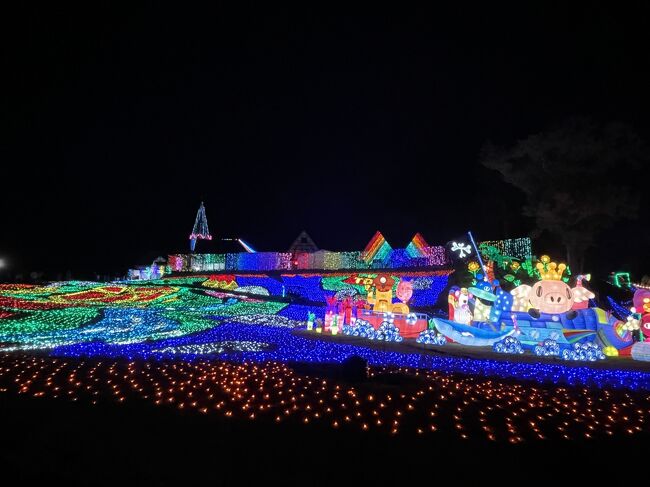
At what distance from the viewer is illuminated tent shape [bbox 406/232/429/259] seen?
89.7 ft

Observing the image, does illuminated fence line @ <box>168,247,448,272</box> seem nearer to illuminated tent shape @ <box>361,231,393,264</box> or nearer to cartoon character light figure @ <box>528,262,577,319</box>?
illuminated tent shape @ <box>361,231,393,264</box>

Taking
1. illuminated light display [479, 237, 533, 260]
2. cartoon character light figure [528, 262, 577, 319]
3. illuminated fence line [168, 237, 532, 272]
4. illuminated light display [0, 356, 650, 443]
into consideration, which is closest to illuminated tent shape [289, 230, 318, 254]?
illuminated fence line [168, 237, 532, 272]

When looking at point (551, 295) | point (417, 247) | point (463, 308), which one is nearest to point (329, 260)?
point (417, 247)

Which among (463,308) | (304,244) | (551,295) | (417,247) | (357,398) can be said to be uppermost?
(417,247)

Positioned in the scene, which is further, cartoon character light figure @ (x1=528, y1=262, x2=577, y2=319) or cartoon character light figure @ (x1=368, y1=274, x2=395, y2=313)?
cartoon character light figure @ (x1=368, y1=274, x2=395, y2=313)

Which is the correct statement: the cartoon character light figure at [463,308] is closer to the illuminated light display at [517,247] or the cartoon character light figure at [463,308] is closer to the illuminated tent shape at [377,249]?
the illuminated light display at [517,247]

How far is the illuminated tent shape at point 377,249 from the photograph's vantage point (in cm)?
2994

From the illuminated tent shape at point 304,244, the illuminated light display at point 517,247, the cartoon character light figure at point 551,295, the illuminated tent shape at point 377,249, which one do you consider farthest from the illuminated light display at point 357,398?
the illuminated tent shape at point 304,244

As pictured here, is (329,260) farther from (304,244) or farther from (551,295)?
(551,295)

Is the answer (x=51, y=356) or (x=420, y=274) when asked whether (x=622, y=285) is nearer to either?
(x=420, y=274)

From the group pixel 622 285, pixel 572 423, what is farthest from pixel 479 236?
pixel 572 423

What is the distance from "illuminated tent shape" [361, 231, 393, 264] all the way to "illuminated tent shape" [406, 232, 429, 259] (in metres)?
2.13

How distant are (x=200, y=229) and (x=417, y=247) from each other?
24.2 m

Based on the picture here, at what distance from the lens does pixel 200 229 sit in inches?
1690
